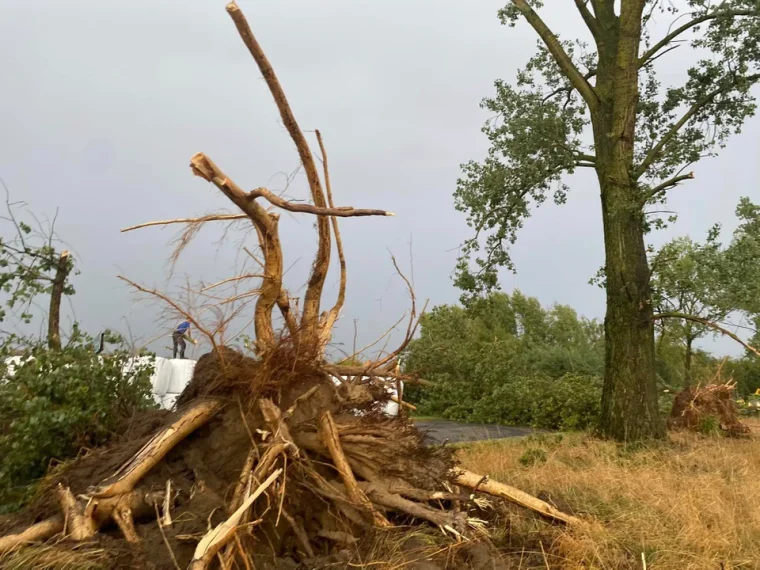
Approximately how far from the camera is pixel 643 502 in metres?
5.44

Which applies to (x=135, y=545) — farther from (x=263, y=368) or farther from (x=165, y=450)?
(x=263, y=368)

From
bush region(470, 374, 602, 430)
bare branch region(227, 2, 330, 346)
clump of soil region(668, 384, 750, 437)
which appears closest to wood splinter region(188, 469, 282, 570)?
bare branch region(227, 2, 330, 346)

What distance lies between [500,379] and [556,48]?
8938 mm

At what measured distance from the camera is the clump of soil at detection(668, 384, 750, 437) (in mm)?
10820

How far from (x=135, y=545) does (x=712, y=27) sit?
11.5 metres

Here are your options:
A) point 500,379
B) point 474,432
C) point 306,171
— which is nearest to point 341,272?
point 306,171

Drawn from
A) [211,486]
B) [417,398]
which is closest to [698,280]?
[211,486]

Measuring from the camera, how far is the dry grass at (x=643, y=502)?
4.45 metres

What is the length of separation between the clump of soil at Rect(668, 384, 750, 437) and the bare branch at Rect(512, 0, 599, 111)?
5.20 metres

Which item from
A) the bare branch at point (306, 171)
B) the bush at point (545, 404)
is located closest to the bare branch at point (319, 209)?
the bare branch at point (306, 171)

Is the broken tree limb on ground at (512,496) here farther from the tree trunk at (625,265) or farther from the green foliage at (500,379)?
the tree trunk at (625,265)

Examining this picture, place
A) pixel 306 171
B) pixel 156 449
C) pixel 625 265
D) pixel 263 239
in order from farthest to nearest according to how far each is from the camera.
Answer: pixel 625 265 → pixel 306 171 → pixel 263 239 → pixel 156 449

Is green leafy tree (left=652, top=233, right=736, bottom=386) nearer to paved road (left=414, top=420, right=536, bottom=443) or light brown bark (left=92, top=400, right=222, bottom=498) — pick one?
paved road (left=414, top=420, right=536, bottom=443)

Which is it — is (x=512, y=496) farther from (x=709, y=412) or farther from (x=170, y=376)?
(x=709, y=412)
